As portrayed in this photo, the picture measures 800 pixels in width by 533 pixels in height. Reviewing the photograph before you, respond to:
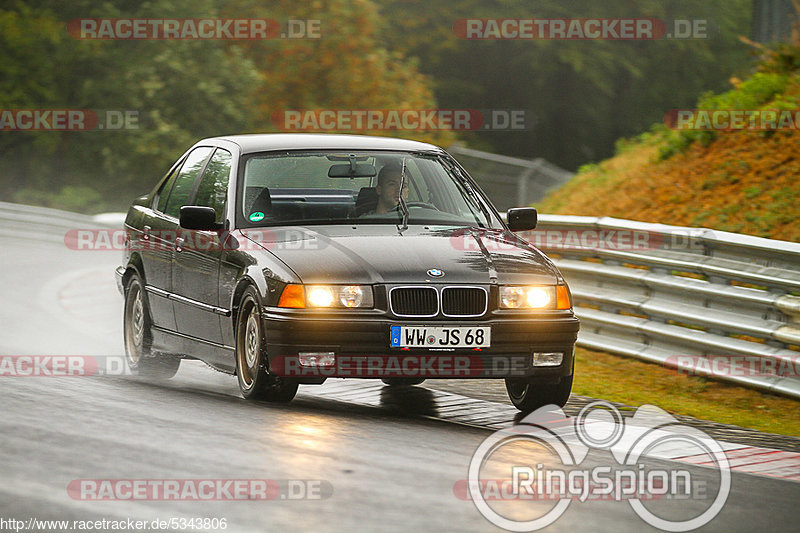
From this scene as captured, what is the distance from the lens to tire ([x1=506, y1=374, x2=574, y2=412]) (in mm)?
9148

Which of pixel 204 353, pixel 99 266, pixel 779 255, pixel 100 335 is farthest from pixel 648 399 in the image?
pixel 99 266

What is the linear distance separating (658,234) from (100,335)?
487cm

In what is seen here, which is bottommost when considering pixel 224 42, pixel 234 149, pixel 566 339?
pixel 566 339

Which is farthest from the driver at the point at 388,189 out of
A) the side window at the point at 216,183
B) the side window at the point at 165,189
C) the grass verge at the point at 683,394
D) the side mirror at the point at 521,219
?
the grass verge at the point at 683,394

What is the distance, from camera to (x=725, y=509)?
644cm

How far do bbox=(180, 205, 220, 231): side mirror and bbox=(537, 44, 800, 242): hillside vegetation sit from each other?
5.57 metres

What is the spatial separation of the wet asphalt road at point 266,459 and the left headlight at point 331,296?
0.65m

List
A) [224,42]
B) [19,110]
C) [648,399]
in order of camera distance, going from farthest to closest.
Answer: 1. [224,42]
2. [19,110]
3. [648,399]

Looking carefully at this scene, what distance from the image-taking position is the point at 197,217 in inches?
368

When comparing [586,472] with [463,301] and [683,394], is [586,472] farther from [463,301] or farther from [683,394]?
[683,394]

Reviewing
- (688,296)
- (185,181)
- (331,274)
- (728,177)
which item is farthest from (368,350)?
(728,177)

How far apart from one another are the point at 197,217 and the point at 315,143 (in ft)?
3.70

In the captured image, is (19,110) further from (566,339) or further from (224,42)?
(566,339)

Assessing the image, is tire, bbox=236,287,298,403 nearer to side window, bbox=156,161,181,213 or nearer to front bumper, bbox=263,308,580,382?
front bumper, bbox=263,308,580,382
